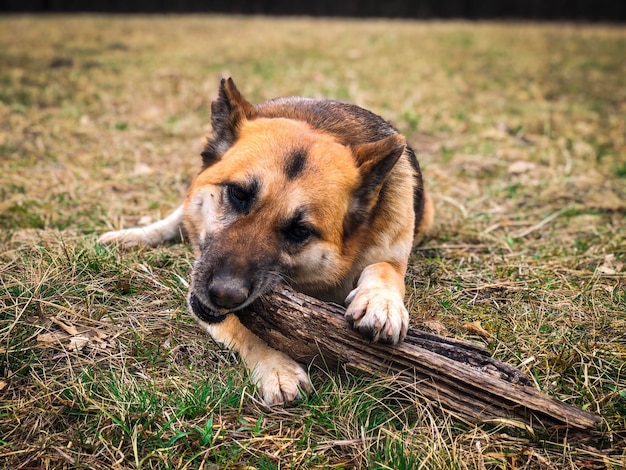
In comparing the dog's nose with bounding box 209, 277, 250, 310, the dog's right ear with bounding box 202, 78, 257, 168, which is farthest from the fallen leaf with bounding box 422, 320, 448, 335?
the dog's right ear with bounding box 202, 78, 257, 168

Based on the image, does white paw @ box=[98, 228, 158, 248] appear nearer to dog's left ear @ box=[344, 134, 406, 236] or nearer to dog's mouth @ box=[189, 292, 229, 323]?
dog's mouth @ box=[189, 292, 229, 323]

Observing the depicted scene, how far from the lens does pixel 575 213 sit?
497 centimetres

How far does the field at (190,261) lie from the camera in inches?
95.5

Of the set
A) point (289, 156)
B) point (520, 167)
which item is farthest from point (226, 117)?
point (520, 167)

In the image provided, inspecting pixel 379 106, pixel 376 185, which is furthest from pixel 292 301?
pixel 379 106

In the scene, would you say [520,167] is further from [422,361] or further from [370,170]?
[422,361]

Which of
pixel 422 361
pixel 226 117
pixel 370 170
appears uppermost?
pixel 226 117

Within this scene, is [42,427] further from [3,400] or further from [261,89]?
[261,89]

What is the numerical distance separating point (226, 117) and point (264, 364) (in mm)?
1401

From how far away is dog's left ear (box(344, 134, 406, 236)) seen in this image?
10.1ft

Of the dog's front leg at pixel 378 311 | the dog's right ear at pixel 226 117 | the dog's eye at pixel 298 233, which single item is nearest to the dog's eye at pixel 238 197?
the dog's eye at pixel 298 233

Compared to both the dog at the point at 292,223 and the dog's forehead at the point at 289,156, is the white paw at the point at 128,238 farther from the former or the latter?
the dog's forehead at the point at 289,156

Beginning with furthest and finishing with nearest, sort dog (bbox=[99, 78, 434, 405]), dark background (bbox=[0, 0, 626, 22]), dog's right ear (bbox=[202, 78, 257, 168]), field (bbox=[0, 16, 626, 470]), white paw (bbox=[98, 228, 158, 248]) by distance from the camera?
dark background (bbox=[0, 0, 626, 22])
white paw (bbox=[98, 228, 158, 248])
dog's right ear (bbox=[202, 78, 257, 168])
dog (bbox=[99, 78, 434, 405])
field (bbox=[0, 16, 626, 470])

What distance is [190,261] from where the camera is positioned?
12.6 feet
